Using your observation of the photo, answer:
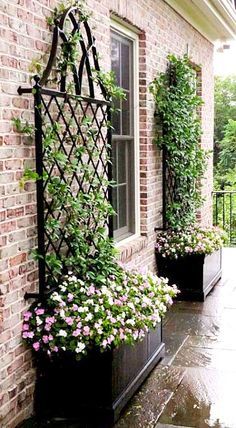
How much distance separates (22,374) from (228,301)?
2867mm

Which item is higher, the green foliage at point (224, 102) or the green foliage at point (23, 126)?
the green foliage at point (224, 102)

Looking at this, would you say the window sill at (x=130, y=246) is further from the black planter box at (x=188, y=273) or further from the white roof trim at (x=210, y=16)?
the white roof trim at (x=210, y=16)

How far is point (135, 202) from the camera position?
16.9 ft

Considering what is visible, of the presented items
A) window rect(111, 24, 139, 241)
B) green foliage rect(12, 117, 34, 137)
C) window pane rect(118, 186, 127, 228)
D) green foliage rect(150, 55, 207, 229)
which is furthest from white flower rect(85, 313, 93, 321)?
green foliage rect(150, 55, 207, 229)

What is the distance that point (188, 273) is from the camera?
5520 mm

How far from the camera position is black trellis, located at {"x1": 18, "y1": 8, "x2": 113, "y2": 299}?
3.09 m

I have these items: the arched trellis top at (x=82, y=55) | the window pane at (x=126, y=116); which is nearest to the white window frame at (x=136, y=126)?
the window pane at (x=126, y=116)

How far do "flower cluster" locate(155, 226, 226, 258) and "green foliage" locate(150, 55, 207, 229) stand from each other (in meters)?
0.12

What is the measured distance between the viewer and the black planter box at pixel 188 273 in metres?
5.49

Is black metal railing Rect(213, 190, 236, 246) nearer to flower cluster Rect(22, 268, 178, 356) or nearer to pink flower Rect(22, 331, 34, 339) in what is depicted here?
flower cluster Rect(22, 268, 178, 356)

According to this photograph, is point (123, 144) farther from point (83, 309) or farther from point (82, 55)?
point (83, 309)

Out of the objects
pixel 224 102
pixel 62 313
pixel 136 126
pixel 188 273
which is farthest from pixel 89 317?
pixel 224 102

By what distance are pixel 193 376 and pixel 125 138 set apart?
206 cm

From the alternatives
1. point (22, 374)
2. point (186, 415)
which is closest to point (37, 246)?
point (22, 374)
